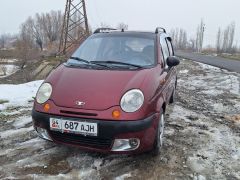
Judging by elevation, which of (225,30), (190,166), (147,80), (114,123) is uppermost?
(147,80)

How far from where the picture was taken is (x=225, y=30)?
103 m

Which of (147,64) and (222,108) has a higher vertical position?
(147,64)

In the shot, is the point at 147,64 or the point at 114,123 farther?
the point at 147,64

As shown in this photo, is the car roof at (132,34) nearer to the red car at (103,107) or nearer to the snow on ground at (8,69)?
the red car at (103,107)

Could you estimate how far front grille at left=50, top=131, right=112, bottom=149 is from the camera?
3590 millimetres

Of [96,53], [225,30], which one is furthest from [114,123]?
[225,30]

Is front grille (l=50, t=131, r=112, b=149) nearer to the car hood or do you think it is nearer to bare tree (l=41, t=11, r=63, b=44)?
the car hood

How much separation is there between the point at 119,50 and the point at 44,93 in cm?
151

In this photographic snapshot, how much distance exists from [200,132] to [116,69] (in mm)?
1997

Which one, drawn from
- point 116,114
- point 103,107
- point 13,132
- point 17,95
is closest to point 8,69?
point 17,95

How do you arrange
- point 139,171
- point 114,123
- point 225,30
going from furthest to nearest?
point 225,30 → point 139,171 → point 114,123

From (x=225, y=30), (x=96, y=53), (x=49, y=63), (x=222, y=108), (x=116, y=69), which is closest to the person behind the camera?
(x=116, y=69)

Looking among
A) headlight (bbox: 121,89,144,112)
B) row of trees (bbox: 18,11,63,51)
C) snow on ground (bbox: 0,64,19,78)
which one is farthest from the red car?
row of trees (bbox: 18,11,63,51)

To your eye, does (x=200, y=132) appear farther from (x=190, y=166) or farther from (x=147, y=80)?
(x=147, y=80)
